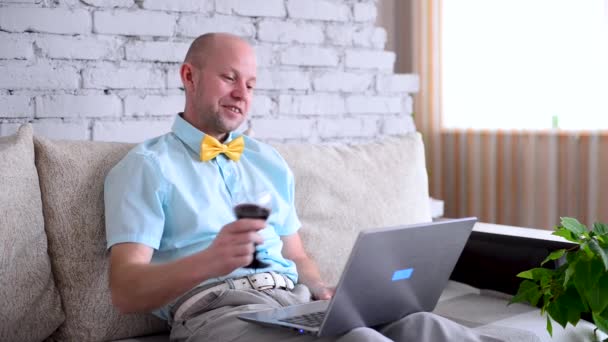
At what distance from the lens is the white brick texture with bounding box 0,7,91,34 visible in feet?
7.77

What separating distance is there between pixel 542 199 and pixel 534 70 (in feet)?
1.83

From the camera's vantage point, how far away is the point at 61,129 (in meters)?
2.48

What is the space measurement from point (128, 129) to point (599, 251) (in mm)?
1537

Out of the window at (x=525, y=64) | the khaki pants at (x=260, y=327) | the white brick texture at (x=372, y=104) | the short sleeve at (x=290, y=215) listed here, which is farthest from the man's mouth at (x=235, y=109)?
the window at (x=525, y=64)

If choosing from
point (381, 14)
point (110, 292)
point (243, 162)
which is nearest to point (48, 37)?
point (243, 162)

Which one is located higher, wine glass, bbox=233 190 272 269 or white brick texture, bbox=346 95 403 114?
white brick texture, bbox=346 95 403 114

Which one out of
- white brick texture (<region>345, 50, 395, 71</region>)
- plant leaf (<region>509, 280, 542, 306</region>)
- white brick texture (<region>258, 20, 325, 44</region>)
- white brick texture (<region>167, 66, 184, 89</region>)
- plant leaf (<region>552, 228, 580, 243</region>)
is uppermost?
white brick texture (<region>258, 20, 325, 44</region>)

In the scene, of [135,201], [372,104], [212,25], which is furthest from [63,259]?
[372,104]

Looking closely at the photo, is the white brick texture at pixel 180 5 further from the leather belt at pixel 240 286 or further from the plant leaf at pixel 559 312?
the plant leaf at pixel 559 312

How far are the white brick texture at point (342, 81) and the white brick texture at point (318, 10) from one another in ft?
0.71

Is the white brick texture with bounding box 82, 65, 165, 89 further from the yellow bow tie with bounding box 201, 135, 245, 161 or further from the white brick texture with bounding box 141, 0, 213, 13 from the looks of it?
the yellow bow tie with bounding box 201, 135, 245, 161

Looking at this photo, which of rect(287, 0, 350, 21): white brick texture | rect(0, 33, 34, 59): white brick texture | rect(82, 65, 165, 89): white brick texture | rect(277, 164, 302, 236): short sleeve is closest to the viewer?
rect(277, 164, 302, 236): short sleeve

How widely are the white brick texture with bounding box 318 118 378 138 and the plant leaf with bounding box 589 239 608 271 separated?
163 centimetres

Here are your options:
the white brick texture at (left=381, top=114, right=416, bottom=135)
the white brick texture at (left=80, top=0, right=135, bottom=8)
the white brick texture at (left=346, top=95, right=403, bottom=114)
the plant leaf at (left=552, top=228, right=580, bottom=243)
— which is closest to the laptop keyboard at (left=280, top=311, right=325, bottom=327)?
the plant leaf at (left=552, top=228, right=580, bottom=243)
